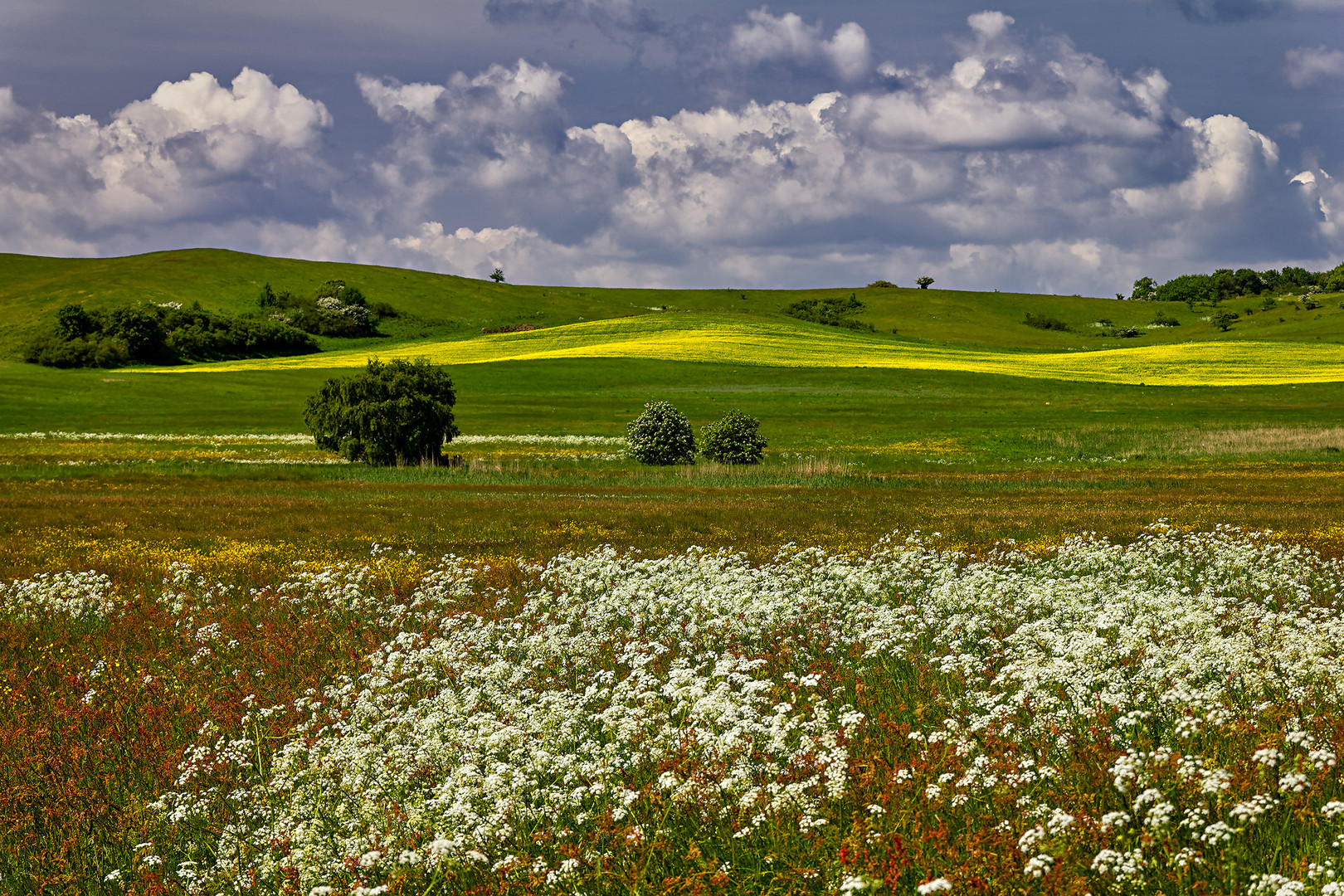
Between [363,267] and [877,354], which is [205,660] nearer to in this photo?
[877,354]

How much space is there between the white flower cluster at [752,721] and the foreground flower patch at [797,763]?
0.13ft

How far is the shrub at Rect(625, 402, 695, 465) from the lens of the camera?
47.2 metres

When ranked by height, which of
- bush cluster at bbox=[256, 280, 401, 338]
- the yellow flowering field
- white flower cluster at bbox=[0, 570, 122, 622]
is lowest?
white flower cluster at bbox=[0, 570, 122, 622]

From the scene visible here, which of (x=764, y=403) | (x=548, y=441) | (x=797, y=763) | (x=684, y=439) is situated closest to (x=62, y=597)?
(x=797, y=763)

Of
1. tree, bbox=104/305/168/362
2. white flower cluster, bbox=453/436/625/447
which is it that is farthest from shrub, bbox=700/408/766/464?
tree, bbox=104/305/168/362

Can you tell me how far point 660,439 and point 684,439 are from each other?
1.26 m

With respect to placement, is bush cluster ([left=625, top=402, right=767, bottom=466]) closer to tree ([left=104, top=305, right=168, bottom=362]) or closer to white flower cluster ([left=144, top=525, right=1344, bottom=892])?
white flower cluster ([left=144, top=525, right=1344, bottom=892])

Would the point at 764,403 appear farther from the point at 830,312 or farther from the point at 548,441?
the point at 830,312

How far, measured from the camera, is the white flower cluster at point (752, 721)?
20.7 ft

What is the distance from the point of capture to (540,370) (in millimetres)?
98562

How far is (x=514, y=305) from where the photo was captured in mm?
161875

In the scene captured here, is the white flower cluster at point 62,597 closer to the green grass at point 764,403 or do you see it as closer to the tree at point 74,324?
the green grass at point 764,403

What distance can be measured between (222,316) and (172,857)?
13590cm

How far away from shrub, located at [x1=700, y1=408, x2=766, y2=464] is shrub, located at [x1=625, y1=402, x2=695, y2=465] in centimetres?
142
